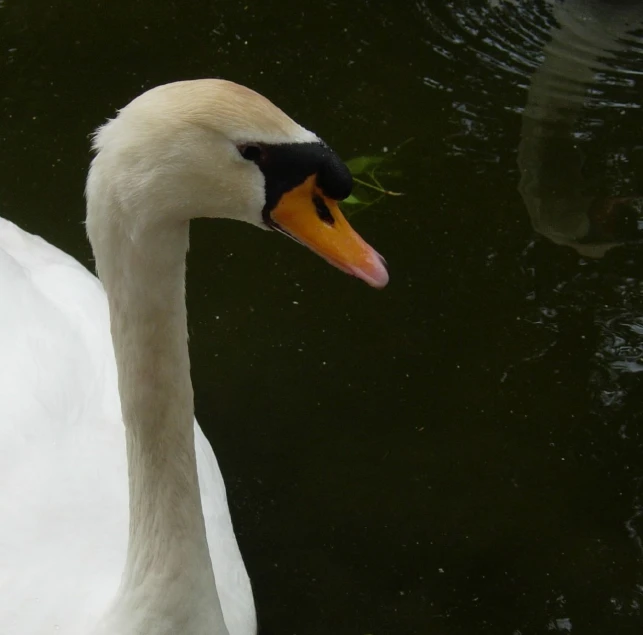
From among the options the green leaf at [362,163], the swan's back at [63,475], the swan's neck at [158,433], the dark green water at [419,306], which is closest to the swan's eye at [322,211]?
the swan's neck at [158,433]

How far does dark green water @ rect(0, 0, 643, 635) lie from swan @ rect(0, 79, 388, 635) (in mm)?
530

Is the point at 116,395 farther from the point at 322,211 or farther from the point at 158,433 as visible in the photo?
the point at 322,211

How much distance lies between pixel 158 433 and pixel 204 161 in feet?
2.19

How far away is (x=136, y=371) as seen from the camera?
2189 millimetres

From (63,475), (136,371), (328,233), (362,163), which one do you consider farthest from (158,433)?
(362,163)

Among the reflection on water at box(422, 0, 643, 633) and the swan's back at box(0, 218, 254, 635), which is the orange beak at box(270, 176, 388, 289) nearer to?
the swan's back at box(0, 218, 254, 635)

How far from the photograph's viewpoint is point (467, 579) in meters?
3.40

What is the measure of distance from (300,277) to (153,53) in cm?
189

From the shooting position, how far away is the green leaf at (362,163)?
15.9 feet

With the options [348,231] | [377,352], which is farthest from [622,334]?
[348,231]

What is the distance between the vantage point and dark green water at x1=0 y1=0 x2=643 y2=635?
11.4 ft

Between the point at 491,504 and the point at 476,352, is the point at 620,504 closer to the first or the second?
the point at 491,504

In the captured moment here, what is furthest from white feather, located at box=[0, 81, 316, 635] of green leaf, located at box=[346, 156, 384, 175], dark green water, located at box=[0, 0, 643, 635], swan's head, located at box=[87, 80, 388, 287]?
green leaf, located at box=[346, 156, 384, 175]

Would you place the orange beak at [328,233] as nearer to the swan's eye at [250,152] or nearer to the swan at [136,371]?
the swan at [136,371]
